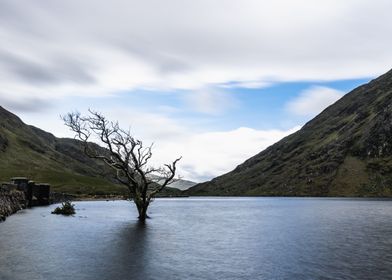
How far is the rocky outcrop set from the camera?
67312mm

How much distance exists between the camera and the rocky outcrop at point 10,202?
67.3 metres

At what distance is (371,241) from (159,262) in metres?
24.0

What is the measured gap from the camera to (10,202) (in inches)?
3125

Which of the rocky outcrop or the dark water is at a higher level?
the rocky outcrop

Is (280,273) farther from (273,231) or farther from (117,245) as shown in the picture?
(273,231)

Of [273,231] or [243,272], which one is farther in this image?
[273,231]

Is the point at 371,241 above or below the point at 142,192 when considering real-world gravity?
below

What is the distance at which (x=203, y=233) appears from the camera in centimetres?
5231

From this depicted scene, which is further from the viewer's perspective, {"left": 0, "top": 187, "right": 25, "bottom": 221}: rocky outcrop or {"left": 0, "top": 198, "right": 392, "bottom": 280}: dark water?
{"left": 0, "top": 187, "right": 25, "bottom": 221}: rocky outcrop

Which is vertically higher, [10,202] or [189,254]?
[10,202]

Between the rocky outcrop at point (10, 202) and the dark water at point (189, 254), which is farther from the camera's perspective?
the rocky outcrop at point (10, 202)

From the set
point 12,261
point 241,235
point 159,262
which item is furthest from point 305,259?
point 12,261

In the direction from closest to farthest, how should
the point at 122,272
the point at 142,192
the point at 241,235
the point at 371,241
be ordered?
1. the point at 122,272
2. the point at 371,241
3. the point at 241,235
4. the point at 142,192

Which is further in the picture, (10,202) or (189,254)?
(10,202)
